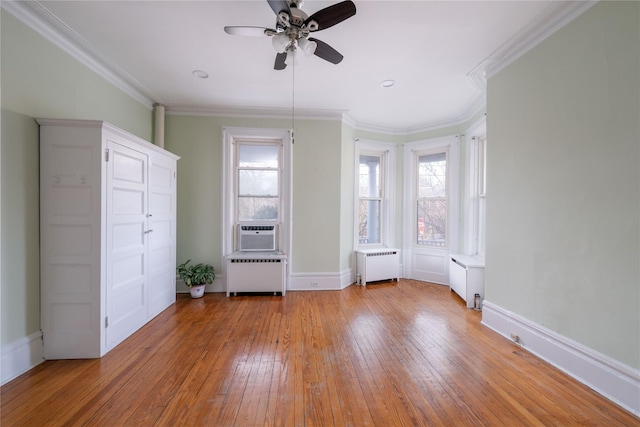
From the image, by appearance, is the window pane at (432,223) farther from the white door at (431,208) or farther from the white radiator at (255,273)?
the white radiator at (255,273)

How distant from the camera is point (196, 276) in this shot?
12.1 ft

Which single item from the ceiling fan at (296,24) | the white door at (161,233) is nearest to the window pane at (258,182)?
the white door at (161,233)

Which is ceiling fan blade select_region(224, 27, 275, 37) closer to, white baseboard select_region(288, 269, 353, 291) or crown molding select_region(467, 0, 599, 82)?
crown molding select_region(467, 0, 599, 82)

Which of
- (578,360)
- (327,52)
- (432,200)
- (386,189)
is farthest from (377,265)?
(327,52)

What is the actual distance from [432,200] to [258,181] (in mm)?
3101

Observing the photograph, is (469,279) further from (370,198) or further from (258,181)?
(258,181)

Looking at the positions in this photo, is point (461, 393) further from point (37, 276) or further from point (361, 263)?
point (37, 276)

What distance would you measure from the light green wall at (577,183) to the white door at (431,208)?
1772 millimetres

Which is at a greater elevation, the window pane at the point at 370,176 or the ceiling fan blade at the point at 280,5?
the ceiling fan blade at the point at 280,5

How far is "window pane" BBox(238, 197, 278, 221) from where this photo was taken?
4145 millimetres

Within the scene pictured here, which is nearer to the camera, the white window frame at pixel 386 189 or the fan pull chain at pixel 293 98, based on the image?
the fan pull chain at pixel 293 98

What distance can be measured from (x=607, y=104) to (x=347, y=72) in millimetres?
2192

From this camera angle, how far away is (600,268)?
5.86 ft

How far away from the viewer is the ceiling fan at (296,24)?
1683 millimetres
